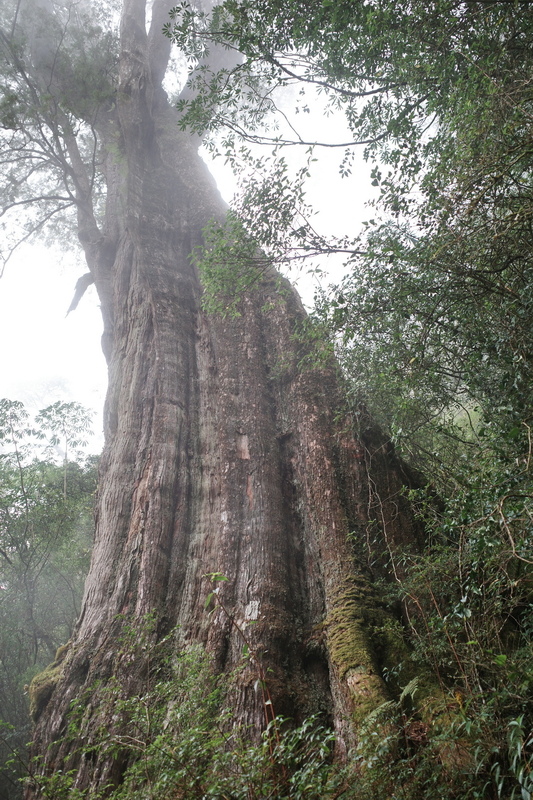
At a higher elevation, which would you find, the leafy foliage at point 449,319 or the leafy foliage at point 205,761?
the leafy foliage at point 449,319

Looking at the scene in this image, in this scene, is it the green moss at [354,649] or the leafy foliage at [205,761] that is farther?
the green moss at [354,649]

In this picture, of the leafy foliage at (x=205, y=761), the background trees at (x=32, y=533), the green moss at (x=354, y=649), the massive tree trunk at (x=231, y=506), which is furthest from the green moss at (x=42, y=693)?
the background trees at (x=32, y=533)

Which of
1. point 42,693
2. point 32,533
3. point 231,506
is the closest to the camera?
point 42,693

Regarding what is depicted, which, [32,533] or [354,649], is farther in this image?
[32,533]

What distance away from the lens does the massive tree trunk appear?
376 centimetres

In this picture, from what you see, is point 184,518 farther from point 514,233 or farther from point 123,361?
point 514,233

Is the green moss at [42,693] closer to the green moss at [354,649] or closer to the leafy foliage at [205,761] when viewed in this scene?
the leafy foliage at [205,761]

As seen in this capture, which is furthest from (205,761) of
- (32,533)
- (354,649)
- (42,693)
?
(32,533)

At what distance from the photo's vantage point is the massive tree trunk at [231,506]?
3.76 meters

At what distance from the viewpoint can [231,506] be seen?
4.90m

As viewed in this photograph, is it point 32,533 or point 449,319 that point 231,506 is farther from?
point 32,533

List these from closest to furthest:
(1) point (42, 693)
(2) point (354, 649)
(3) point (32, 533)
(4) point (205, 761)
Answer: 1. (4) point (205, 761)
2. (2) point (354, 649)
3. (1) point (42, 693)
4. (3) point (32, 533)

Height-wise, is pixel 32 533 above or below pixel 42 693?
above

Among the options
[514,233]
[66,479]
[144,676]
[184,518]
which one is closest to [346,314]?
[514,233]
